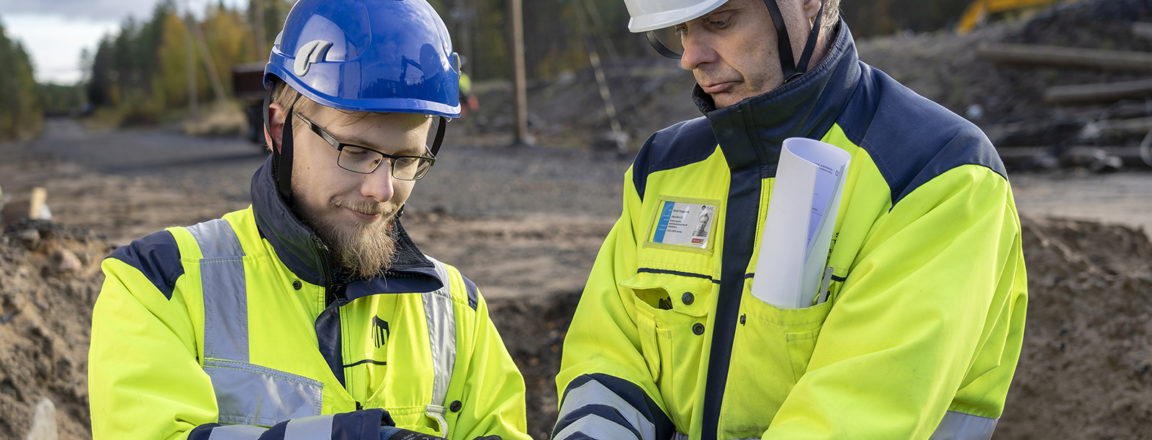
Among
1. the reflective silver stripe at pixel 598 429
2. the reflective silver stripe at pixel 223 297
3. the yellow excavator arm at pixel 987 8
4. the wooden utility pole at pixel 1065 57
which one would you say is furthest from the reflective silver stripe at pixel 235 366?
the yellow excavator arm at pixel 987 8

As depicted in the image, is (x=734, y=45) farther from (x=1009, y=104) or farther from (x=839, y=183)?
(x=1009, y=104)

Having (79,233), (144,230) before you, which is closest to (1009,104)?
(144,230)

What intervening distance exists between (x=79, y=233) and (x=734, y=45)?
4.62m

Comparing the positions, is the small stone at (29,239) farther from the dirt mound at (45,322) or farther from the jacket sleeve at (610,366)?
the jacket sleeve at (610,366)

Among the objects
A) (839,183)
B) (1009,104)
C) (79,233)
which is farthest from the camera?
(1009,104)

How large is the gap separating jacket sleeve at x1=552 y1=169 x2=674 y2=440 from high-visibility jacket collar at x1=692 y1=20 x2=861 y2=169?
44cm

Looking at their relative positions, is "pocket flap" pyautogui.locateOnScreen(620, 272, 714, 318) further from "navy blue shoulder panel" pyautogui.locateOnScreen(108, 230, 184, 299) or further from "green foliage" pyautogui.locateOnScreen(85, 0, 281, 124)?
"green foliage" pyautogui.locateOnScreen(85, 0, 281, 124)

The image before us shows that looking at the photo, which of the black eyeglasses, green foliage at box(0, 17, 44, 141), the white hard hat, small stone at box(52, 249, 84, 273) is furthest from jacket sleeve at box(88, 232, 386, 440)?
green foliage at box(0, 17, 44, 141)

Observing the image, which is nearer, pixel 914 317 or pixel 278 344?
pixel 914 317

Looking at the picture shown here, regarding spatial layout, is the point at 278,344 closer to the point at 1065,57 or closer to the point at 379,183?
the point at 379,183

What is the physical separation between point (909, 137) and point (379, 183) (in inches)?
52.0

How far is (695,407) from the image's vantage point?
91.0 inches

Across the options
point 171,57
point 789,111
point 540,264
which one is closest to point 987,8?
point 540,264

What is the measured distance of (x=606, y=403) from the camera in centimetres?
232
